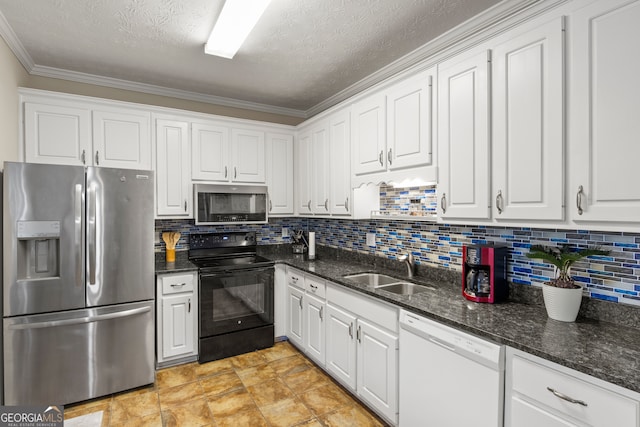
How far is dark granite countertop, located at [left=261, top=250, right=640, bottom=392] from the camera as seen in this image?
1192 millimetres

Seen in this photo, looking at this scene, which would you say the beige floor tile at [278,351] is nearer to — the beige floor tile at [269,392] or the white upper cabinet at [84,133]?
the beige floor tile at [269,392]

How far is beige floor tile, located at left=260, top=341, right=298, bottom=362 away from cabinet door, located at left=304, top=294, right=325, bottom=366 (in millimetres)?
283

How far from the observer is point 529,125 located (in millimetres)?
1607

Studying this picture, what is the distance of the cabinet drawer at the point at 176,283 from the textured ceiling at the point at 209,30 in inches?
73.0

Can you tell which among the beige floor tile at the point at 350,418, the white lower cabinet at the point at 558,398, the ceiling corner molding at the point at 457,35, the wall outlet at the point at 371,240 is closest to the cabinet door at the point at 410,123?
the ceiling corner molding at the point at 457,35

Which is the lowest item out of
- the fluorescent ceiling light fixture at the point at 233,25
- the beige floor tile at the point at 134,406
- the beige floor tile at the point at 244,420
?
the beige floor tile at the point at 134,406

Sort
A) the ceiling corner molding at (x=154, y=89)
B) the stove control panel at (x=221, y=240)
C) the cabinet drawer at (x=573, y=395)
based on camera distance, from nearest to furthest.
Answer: the cabinet drawer at (x=573, y=395) → the ceiling corner molding at (x=154, y=89) → the stove control panel at (x=221, y=240)

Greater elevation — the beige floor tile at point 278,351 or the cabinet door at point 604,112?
the cabinet door at point 604,112

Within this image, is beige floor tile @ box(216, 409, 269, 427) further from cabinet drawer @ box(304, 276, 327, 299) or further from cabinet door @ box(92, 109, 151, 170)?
cabinet door @ box(92, 109, 151, 170)

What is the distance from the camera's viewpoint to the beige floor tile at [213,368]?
2879 mm

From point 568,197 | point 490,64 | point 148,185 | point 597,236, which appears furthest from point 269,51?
point 597,236

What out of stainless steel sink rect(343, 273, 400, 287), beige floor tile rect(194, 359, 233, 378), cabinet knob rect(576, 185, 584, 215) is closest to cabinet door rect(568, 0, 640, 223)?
cabinet knob rect(576, 185, 584, 215)

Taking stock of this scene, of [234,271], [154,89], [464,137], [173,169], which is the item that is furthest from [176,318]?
[464,137]

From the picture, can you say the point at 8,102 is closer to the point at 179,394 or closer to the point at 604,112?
the point at 179,394
